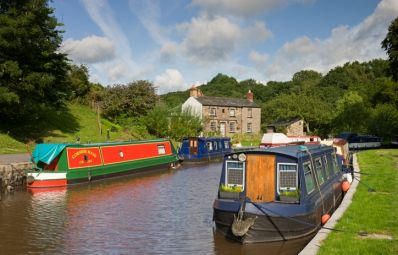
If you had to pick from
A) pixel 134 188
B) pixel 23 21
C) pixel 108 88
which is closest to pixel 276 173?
pixel 134 188

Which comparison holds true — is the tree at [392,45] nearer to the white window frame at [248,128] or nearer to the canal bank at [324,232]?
the canal bank at [324,232]

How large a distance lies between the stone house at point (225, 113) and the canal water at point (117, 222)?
33.0m

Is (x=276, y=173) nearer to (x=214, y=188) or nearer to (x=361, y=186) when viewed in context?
(x=361, y=186)

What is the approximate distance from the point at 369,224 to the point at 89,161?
1622 centimetres

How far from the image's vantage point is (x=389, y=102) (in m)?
35.2

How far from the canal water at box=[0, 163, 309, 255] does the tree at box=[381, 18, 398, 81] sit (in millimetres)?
18012

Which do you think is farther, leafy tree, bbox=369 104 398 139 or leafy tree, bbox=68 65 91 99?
leafy tree, bbox=68 65 91 99

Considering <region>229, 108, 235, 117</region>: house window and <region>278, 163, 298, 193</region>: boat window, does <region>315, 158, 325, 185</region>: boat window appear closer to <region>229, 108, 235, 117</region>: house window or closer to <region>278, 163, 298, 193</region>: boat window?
<region>278, 163, 298, 193</region>: boat window

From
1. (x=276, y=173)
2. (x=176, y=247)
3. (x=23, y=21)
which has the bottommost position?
(x=176, y=247)

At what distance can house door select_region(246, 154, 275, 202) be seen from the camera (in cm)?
1106

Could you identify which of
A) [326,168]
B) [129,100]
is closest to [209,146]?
[129,100]

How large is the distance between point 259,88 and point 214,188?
8525cm

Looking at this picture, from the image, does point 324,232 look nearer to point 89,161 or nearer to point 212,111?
point 89,161

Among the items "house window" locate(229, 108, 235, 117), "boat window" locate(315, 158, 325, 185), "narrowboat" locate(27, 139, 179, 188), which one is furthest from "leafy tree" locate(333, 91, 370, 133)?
"boat window" locate(315, 158, 325, 185)
